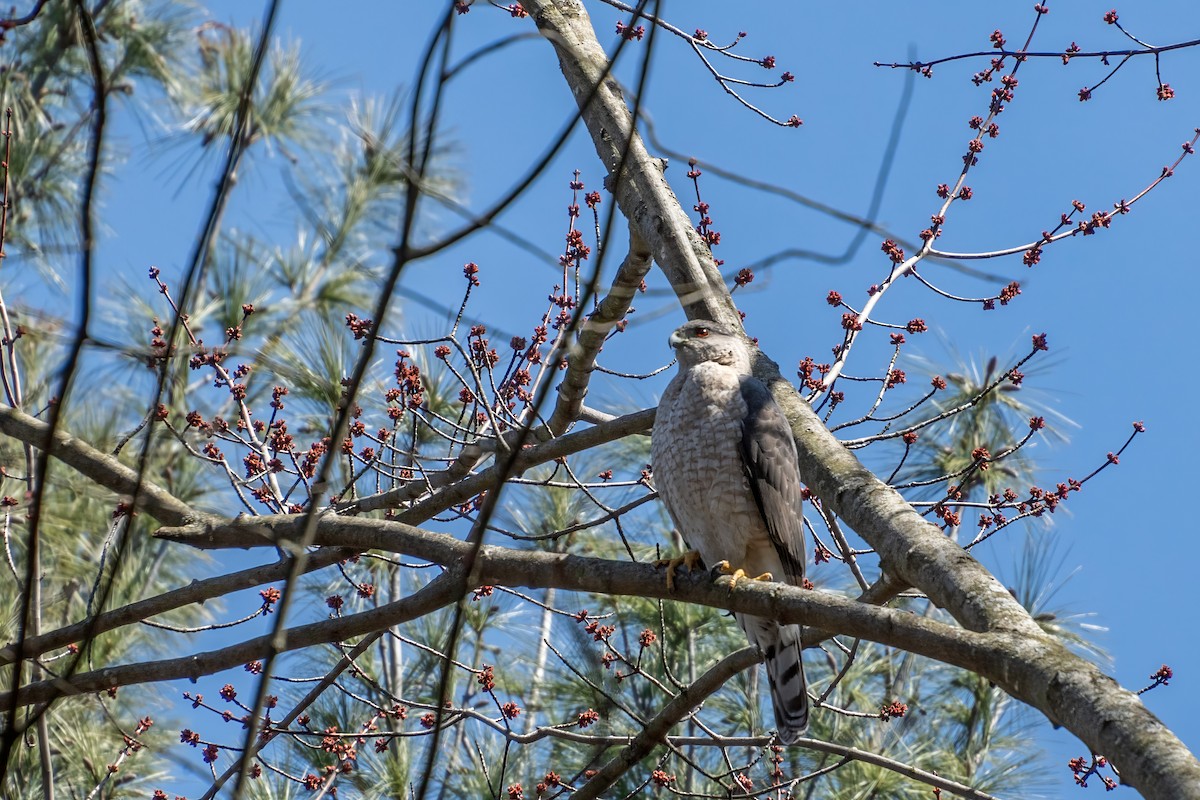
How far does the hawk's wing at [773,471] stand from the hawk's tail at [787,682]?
0.27 m

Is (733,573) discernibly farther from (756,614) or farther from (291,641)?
(291,641)

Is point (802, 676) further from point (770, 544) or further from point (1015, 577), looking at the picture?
point (1015, 577)

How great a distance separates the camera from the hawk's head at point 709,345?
13.9ft

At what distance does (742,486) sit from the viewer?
4004 millimetres

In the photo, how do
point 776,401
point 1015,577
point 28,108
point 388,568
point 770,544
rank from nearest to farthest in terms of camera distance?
point 776,401
point 770,544
point 1015,577
point 388,568
point 28,108

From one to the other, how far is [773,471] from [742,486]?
13 centimetres

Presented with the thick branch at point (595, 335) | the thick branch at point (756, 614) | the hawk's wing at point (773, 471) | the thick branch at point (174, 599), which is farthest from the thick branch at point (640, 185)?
the thick branch at point (174, 599)

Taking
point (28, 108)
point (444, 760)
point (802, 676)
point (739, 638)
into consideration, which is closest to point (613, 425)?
point (802, 676)

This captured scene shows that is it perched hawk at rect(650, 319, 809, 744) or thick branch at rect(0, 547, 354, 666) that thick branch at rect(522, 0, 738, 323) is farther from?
thick branch at rect(0, 547, 354, 666)

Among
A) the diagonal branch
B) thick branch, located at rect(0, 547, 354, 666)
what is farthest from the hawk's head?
thick branch, located at rect(0, 547, 354, 666)

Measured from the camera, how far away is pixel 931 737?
620 cm

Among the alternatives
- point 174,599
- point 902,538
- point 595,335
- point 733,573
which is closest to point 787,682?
point 733,573

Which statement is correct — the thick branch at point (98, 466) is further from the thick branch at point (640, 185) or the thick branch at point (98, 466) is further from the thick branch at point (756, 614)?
the thick branch at point (640, 185)

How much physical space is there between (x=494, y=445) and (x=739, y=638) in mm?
2706
